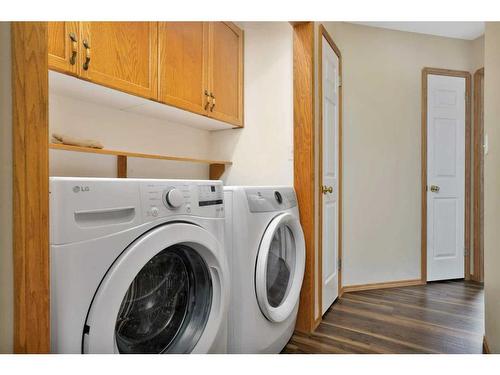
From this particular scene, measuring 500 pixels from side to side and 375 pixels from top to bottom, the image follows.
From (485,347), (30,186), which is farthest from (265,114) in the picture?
(485,347)

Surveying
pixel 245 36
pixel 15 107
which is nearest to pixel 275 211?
pixel 15 107

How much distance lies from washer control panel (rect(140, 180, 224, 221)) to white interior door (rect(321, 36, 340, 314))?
973 millimetres

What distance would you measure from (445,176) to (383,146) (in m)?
0.69

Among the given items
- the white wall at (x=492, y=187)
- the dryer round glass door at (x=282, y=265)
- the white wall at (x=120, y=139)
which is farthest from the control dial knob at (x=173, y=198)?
the white wall at (x=492, y=187)

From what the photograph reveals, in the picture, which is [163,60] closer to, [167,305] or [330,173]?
[167,305]

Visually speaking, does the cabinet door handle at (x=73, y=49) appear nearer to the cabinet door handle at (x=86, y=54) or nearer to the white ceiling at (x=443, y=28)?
the cabinet door handle at (x=86, y=54)

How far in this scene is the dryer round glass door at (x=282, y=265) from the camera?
1419 millimetres

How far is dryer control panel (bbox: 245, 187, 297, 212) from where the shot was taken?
4.57 ft

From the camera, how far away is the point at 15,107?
1.83 ft

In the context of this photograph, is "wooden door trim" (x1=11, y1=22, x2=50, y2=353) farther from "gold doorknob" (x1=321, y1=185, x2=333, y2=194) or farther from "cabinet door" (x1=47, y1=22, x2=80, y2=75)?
"gold doorknob" (x1=321, y1=185, x2=333, y2=194)

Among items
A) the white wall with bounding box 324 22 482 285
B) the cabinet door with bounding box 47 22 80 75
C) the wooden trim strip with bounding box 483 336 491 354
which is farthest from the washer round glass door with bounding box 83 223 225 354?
the white wall with bounding box 324 22 482 285
